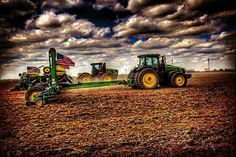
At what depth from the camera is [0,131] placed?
671 centimetres

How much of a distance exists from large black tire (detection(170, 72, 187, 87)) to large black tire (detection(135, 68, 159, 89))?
1309 mm

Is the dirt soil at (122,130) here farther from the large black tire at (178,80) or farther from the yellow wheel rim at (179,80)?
the yellow wheel rim at (179,80)

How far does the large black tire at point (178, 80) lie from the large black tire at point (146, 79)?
1.31 meters

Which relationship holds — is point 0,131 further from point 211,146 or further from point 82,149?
point 211,146

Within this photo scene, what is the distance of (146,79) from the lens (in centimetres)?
1584

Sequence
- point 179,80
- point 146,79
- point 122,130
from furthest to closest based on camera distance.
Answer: point 179,80 → point 146,79 → point 122,130

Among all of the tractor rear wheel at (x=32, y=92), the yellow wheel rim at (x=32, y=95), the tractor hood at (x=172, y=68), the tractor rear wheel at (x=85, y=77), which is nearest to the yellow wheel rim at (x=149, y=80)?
the tractor hood at (x=172, y=68)

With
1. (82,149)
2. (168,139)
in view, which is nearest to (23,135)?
(82,149)

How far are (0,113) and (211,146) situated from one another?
747 centimetres

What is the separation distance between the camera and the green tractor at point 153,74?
1582 centimetres

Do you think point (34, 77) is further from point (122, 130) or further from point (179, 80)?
point (122, 130)

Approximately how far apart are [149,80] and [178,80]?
2180 millimetres

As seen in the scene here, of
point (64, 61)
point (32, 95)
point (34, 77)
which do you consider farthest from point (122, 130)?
point (34, 77)

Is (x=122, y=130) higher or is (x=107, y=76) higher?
(x=107, y=76)
